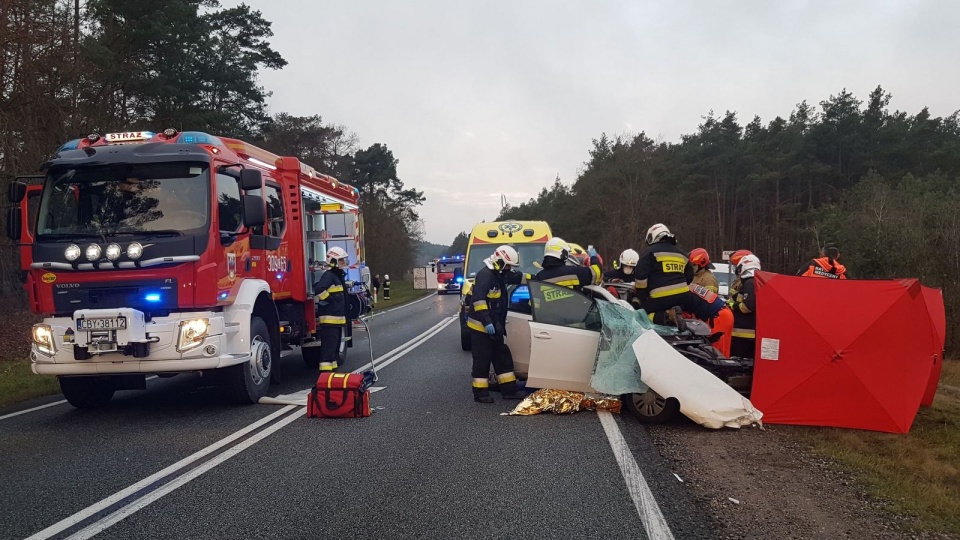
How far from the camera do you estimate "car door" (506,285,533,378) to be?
26.0 feet

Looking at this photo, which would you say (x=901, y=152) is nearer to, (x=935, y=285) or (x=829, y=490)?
(x=935, y=285)

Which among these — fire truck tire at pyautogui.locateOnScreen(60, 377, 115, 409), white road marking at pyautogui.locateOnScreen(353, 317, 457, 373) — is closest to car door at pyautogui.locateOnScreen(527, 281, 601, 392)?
white road marking at pyautogui.locateOnScreen(353, 317, 457, 373)

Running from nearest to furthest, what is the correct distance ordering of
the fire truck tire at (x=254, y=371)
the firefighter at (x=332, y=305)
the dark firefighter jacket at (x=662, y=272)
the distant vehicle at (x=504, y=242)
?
the fire truck tire at (x=254, y=371) < the dark firefighter jacket at (x=662, y=272) < the firefighter at (x=332, y=305) < the distant vehicle at (x=504, y=242)

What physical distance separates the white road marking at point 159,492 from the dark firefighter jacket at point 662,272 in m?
4.42

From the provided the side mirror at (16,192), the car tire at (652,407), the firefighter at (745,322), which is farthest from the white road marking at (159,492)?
the firefighter at (745,322)

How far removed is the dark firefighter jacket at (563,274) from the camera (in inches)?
324

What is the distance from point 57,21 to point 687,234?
132 ft

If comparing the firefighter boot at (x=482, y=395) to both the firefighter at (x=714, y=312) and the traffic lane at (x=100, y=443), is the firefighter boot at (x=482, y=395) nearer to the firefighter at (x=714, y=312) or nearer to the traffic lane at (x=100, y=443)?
→ the traffic lane at (x=100, y=443)

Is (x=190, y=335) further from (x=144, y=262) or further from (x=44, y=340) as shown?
(x=44, y=340)

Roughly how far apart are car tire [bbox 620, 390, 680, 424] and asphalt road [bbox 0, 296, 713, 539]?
0.17m

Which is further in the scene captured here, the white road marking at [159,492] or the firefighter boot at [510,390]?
the firefighter boot at [510,390]

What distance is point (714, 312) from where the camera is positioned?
327 inches

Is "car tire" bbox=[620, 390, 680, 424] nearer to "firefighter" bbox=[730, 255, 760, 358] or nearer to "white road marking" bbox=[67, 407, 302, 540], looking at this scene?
"firefighter" bbox=[730, 255, 760, 358]

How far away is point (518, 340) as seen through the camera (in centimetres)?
805
